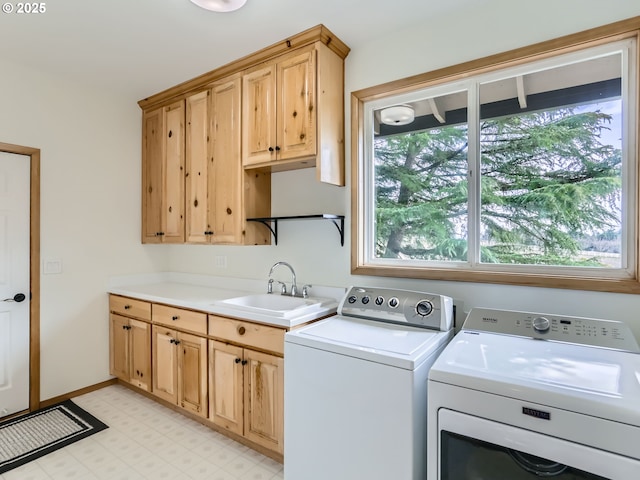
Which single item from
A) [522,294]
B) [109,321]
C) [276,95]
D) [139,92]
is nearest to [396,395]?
[522,294]

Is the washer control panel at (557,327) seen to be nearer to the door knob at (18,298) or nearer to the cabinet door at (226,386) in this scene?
the cabinet door at (226,386)

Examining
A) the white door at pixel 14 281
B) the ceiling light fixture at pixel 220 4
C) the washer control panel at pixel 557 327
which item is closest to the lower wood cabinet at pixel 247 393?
the washer control panel at pixel 557 327

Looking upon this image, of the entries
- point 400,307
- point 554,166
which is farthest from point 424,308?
point 554,166

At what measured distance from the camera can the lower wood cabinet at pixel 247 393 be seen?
1.98 metres

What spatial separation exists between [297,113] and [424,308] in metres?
1.38

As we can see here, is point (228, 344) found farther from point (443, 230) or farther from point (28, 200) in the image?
point (28, 200)

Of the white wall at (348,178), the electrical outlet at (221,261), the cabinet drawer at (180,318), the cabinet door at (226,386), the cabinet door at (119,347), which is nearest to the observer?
the white wall at (348,178)

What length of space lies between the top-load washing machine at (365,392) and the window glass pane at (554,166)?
0.57 meters

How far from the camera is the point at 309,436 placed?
161cm

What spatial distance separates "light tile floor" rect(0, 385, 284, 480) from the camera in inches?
77.5

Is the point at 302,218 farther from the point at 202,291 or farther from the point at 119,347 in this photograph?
the point at 119,347

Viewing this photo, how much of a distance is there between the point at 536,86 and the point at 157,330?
9.56ft

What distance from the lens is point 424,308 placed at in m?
1.81

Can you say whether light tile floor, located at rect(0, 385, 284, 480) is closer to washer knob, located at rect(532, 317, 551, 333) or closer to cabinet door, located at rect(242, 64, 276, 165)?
washer knob, located at rect(532, 317, 551, 333)
